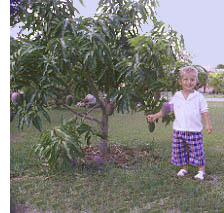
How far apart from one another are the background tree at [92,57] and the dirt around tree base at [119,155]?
13 centimetres

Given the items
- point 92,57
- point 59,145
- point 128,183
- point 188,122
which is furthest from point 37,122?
point 188,122

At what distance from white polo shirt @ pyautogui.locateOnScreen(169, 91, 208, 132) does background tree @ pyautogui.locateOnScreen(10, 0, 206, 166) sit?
0.10 m

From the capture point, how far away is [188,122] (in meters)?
1.42

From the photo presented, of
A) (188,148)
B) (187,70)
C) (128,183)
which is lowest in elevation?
(128,183)

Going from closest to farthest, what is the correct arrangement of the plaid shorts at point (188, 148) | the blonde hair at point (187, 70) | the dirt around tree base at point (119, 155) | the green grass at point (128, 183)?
the green grass at point (128, 183) → the blonde hair at point (187, 70) → the plaid shorts at point (188, 148) → the dirt around tree base at point (119, 155)

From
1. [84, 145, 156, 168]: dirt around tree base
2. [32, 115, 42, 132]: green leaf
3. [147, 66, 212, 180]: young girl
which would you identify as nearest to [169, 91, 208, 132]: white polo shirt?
[147, 66, 212, 180]: young girl

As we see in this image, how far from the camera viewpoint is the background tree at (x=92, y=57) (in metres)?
1.41

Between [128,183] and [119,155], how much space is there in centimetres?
42

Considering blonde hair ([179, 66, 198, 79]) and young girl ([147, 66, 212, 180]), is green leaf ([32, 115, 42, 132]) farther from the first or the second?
blonde hair ([179, 66, 198, 79])

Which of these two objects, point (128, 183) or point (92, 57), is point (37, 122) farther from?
point (128, 183)

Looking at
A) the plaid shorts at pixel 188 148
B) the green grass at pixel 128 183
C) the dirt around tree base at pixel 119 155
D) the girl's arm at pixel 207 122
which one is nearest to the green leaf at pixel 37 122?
the green grass at pixel 128 183

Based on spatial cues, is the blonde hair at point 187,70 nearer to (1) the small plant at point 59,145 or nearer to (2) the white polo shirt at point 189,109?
(2) the white polo shirt at point 189,109

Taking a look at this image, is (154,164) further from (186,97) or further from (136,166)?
(186,97)

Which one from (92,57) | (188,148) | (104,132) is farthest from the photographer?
(104,132)
